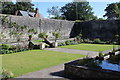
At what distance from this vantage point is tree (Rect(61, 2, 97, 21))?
40594 mm

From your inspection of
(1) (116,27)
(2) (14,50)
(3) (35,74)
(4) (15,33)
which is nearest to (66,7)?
(1) (116,27)

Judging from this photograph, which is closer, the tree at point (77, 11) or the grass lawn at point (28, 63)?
the grass lawn at point (28, 63)

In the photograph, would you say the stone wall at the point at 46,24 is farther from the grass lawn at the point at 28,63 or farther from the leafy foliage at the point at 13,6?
the leafy foliage at the point at 13,6

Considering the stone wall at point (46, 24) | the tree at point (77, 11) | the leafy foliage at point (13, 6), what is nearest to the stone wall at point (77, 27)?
the stone wall at point (46, 24)

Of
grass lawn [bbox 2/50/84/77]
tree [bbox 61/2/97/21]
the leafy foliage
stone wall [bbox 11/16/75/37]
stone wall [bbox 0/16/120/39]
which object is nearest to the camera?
grass lawn [bbox 2/50/84/77]

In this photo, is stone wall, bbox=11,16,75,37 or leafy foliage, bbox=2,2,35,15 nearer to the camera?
stone wall, bbox=11,16,75,37

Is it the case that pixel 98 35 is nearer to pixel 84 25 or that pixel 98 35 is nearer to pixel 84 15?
pixel 84 25

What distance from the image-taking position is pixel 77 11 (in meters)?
41.3

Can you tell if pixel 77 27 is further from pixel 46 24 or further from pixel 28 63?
pixel 28 63

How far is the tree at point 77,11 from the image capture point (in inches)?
1598

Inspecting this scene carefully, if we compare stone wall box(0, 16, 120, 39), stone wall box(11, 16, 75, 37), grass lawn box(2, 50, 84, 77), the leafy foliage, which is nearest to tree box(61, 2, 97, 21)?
the leafy foliage

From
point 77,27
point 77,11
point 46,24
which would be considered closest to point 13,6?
point 77,11

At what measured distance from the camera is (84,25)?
904 inches

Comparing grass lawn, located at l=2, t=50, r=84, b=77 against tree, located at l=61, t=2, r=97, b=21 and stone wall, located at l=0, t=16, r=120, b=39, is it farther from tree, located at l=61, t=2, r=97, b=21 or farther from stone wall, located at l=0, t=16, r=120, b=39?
tree, located at l=61, t=2, r=97, b=21
